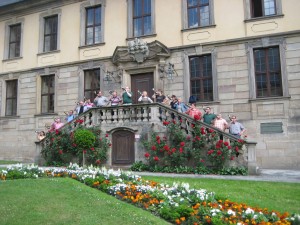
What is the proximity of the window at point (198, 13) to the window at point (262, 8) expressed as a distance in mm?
2231

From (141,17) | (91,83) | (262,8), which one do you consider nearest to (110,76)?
A: (91,83)

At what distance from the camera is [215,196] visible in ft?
22.0

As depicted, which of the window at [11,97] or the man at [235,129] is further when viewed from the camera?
the window at [11,97]

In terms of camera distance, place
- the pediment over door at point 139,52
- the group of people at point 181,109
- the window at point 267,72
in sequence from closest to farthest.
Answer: the group of people at point 181,109 < the window at point 267,72 < the pediment over door at point 139,52

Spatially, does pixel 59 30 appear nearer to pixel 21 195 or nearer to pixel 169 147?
pixel 169 147

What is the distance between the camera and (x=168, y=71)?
15812mm

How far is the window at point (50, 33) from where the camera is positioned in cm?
1934

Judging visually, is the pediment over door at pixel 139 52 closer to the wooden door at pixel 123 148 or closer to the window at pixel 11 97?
the wooden door at pixel 123 148

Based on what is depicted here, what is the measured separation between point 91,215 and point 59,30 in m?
15.7

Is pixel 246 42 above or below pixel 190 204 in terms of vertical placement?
above

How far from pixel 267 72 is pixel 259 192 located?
8.14 m

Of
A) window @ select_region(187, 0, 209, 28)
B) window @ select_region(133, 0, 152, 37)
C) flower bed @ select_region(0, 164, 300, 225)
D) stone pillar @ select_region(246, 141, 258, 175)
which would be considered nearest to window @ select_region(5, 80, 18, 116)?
window @ select_region(133, 0, 152, 37)

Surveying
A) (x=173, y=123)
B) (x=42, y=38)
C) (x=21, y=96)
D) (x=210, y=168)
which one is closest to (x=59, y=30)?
(x=42, y=38)

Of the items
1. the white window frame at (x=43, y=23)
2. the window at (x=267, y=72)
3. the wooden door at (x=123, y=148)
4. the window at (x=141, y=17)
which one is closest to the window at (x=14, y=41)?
the white window frame at (x=43, y=23)
